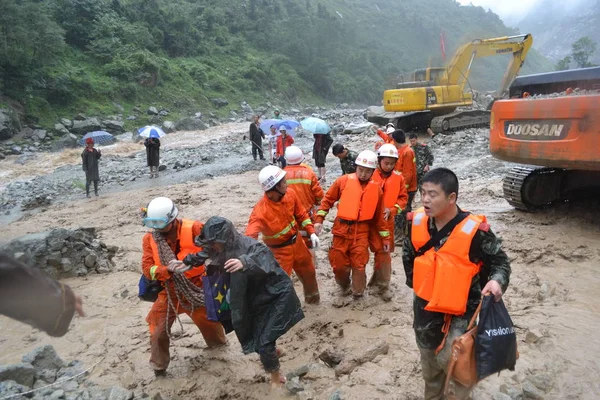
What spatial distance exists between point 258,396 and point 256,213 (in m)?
1.60

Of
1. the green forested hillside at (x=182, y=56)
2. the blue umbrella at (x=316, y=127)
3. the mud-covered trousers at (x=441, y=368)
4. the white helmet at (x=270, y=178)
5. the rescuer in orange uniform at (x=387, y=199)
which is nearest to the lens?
the mud-covered trousers at (x=441, y=368)

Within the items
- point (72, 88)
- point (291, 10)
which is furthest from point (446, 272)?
point (291, 10)

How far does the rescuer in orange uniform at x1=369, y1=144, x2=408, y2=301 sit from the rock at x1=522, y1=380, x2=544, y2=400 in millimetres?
2004

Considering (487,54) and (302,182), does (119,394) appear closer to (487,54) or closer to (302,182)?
(302,182)

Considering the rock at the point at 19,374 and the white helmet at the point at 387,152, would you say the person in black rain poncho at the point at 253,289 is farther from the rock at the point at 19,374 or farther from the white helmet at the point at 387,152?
the white helmet at the point at 387,152

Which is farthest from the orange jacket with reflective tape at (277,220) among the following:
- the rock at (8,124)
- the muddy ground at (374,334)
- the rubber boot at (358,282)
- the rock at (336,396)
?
the rock at (8,124)

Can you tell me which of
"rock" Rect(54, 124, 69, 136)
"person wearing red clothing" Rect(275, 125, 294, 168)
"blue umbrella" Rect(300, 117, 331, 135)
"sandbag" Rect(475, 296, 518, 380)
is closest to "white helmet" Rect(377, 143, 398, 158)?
"sandbag" Rect(475, 296, 518, 380)

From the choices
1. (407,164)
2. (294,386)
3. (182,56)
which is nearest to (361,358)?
(294,386)

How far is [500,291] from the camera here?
2.45m

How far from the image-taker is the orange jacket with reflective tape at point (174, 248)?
357 cm

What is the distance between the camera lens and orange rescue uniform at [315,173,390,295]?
4762mm

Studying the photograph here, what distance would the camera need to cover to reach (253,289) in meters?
3.48

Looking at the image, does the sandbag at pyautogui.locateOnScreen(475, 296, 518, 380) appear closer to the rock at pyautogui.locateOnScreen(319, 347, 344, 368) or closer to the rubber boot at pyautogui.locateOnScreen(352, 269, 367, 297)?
the rock at pyautogui.locateOnScreen(319, 347, 344, 368)

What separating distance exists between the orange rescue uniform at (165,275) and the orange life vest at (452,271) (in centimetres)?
189
